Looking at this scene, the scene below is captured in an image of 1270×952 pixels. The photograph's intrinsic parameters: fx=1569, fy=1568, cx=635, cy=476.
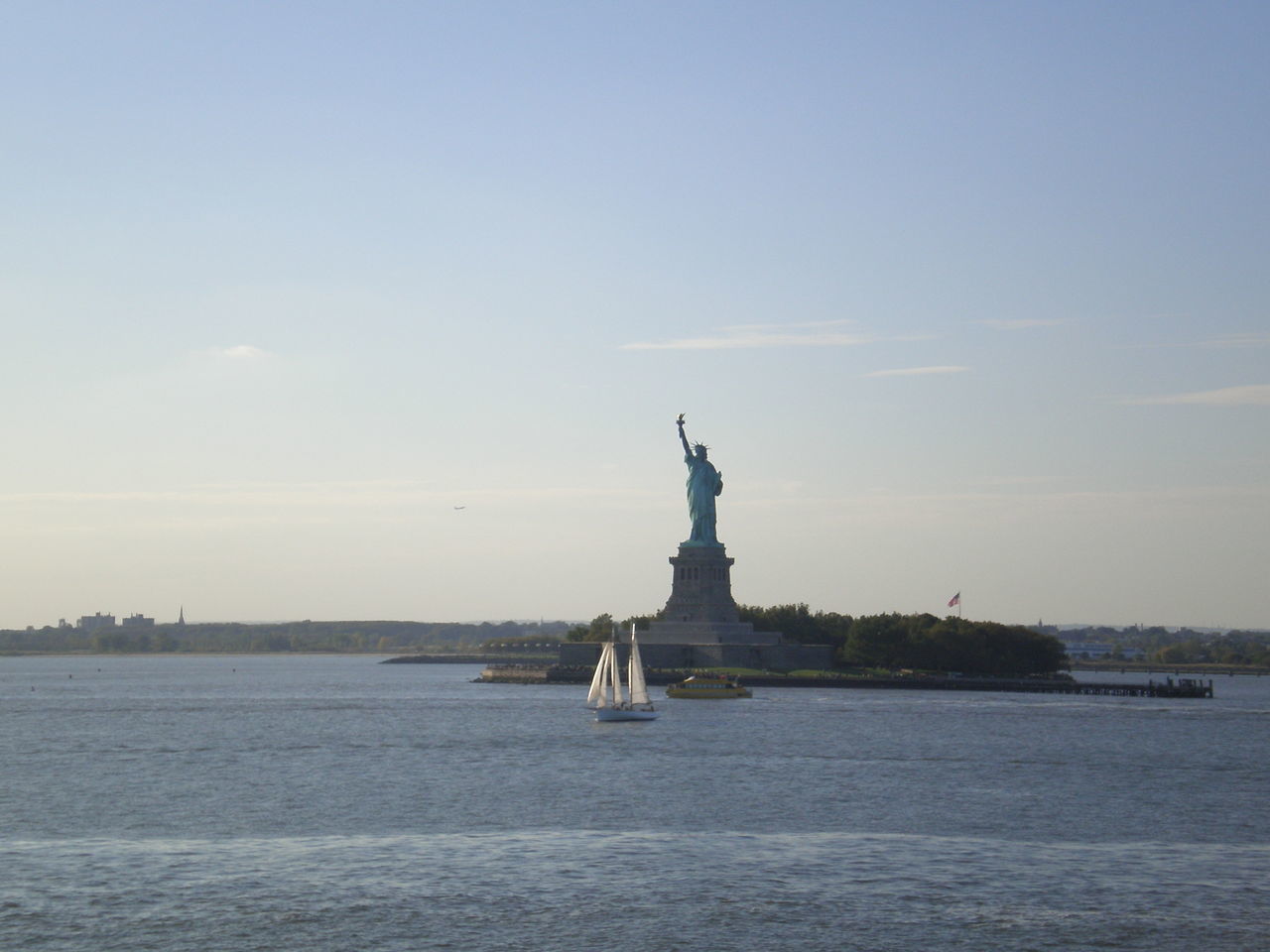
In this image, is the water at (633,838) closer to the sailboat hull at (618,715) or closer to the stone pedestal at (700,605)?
the sailboat hull at (618,715)

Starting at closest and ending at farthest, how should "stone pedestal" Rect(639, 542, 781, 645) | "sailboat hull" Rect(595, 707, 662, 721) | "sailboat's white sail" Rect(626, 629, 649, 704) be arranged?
"sailboat hull" Rect(595, 707, 662, 721), "sailboat's white sail" Rect(626, 629, 649, 704), "stone pedestal" Rect(639, 542, 781, 645)

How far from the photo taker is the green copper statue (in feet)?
384

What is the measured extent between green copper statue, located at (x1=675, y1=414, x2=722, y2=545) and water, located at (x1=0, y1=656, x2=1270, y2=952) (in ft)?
138

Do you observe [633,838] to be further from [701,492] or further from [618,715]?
[701,492]

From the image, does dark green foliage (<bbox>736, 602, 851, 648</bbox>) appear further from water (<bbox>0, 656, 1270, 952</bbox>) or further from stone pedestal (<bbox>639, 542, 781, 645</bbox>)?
water (<bbox>0, 656, 1270, 952</bbox>)

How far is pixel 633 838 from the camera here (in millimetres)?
39062

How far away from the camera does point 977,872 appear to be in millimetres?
34500

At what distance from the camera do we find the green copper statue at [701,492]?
117 metres

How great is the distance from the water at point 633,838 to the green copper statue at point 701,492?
42.2 m

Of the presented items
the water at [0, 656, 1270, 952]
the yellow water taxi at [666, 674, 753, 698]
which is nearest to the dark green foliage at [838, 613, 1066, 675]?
the yellow water taxi at [666, 674, 753, 698]

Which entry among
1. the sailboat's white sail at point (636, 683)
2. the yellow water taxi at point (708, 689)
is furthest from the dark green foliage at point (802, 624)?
the sailboat's white sail at point (636, 683)

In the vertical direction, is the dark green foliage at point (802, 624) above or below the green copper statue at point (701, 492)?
below

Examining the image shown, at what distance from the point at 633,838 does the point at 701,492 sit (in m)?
78.9

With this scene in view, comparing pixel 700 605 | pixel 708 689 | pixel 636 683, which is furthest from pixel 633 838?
pixel 700 605
